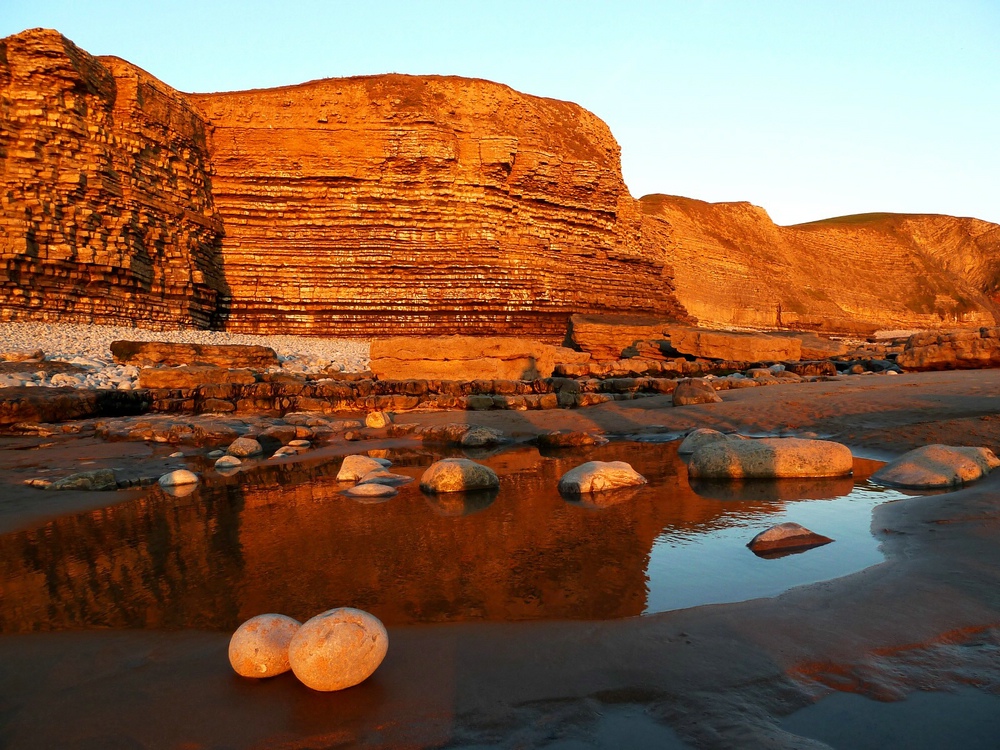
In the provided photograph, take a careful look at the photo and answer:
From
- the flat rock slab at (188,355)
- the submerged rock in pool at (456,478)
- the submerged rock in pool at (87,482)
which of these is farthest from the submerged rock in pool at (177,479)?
the flat rock slab at (188,355)

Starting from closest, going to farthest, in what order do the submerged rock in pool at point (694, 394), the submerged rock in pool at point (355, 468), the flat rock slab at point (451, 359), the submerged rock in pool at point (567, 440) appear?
the submerged rock in pool at point (355, 468) < the submerged rock in pool at point (567, 440) < the submerged rock in pool at point (694, 394) < the flat rock slab at point (451, 359)

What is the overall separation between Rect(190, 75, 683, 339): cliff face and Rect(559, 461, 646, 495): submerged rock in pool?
18.5 m

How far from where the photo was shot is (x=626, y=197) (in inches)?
1204

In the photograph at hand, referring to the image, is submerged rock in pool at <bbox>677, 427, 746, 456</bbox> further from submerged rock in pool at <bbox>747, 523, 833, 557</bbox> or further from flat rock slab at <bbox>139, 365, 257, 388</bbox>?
flat rock slab at <bbox>139, 365, 257, 388</bbox>

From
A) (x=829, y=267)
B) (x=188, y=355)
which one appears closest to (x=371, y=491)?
(x=188, y=355)

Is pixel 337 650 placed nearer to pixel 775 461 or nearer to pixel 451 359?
pixel 775 461

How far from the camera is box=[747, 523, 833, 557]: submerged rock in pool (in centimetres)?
343

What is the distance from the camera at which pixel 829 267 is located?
5475 cm

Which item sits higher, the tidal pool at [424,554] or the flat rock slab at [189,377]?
the flat rock slab at [189,377]

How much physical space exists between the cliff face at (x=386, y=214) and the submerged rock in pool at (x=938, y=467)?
756 inches

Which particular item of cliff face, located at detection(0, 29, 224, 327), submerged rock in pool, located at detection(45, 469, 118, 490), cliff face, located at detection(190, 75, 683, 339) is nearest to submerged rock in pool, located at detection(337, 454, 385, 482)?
submerged rock in pool, located at detection(45, 469, 118, 490)

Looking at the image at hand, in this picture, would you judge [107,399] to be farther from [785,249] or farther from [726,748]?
[785,249]

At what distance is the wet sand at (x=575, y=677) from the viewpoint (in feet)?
5.93

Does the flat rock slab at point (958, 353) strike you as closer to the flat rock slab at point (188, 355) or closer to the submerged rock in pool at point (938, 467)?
the submerged rock in pool at point (938, 467)
